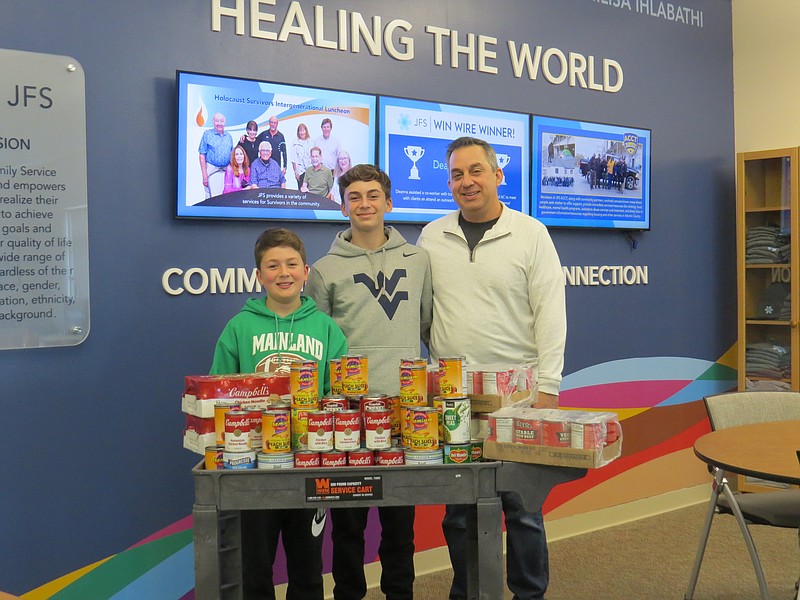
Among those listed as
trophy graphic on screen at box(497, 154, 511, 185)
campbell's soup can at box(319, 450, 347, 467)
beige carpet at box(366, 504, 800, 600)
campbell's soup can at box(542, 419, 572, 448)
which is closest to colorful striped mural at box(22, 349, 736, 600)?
beige carpet at box(366, 504, 800, 600)

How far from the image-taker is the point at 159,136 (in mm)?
3145

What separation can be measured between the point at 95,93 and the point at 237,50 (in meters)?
0.60

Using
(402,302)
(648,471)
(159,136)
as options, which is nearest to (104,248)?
(159,136)

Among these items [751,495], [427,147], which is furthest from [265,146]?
[751,495]

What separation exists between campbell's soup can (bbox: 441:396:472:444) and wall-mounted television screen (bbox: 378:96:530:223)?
1.83 m

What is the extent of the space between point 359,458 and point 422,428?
0.56 feet

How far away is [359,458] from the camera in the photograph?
2002 mm

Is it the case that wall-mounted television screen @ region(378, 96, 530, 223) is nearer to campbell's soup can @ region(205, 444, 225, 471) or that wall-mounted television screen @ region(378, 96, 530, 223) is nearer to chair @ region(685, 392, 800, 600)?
chair @ region(685, 392, 800, 600)

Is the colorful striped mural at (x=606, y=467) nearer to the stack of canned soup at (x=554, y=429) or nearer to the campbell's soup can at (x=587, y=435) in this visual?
the stack of canned soup at (x=554, y=429)

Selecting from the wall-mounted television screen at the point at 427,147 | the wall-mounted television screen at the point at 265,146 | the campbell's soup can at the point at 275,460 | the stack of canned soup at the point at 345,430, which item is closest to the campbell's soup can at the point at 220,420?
the stack of canned soup at the point at 345,430

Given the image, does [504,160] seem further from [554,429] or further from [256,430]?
[256,430]

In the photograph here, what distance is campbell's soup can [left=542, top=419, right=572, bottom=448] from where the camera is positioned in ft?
6.48

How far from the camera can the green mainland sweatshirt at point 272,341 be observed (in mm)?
2535

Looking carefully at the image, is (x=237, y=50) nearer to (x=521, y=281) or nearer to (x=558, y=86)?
(x=521, y=281)
